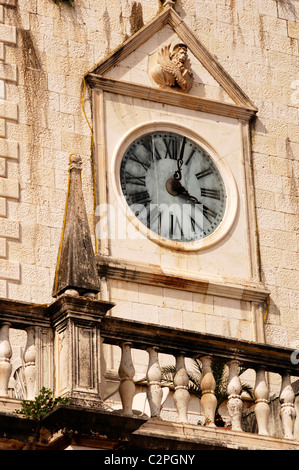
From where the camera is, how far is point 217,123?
17.6 m

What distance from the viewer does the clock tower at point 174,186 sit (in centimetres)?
1623

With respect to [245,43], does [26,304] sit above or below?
below

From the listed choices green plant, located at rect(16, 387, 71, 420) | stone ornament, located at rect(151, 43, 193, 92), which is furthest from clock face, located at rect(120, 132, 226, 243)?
green plant, located at rect(16, 387, 71, 420)

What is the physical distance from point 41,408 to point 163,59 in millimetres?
6747

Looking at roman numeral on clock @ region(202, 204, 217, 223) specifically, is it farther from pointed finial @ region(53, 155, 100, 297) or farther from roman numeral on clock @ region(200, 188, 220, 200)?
pointed finial @ region(53, 155, 100, 297)

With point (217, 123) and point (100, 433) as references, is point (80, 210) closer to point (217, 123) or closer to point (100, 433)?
point (100, 433)

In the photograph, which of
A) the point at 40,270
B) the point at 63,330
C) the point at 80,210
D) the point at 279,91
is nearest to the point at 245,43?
the point at 279,91

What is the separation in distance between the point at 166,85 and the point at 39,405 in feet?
21.3

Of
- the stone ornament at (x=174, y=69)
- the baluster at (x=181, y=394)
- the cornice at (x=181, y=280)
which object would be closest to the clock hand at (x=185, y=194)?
the cornice at (x=181, y=280)

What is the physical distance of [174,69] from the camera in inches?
685

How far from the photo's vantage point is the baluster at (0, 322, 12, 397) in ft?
39.3

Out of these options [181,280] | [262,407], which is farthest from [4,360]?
[181,280]

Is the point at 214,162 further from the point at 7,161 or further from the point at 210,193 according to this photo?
the point at 7,161

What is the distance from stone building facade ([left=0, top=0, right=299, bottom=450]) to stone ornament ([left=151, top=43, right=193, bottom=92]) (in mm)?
155
